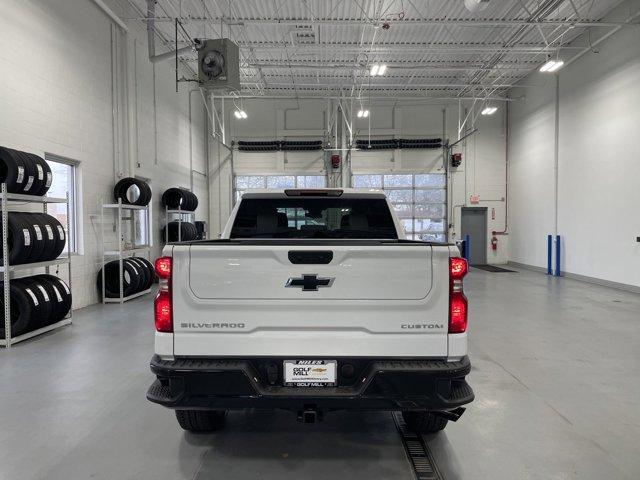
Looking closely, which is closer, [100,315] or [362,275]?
[362,275]

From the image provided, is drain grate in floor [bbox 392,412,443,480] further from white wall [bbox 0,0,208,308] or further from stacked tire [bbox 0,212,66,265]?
white wall [bbox 0,0,208,308]

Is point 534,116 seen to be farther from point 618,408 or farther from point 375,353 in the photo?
point 375,353

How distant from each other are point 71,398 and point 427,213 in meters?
13.5

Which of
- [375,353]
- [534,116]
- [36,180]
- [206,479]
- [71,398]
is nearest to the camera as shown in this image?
[375,353]

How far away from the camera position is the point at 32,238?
5.27m

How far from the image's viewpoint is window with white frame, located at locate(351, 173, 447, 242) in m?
15.4

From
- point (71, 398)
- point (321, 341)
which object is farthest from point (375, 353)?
point (71, 398)

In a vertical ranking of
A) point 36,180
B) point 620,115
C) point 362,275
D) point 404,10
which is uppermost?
point 404,10

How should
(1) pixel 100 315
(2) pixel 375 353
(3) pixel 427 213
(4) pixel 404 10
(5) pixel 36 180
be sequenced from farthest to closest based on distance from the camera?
(3) pixel 427 213, (4) pixel 404 10, (1) pixel 100 315, (5) pixel 36 180, (2) pixel 375 353

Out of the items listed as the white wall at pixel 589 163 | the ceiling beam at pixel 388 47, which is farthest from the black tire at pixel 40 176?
the white wall at pixel 589 163

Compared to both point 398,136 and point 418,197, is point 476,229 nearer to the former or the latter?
point 418,197

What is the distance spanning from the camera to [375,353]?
212 cm

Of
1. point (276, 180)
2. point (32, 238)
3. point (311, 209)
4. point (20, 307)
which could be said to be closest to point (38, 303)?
point (20, 307)

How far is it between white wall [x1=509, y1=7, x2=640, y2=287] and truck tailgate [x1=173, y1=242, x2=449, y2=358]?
29.5ft
